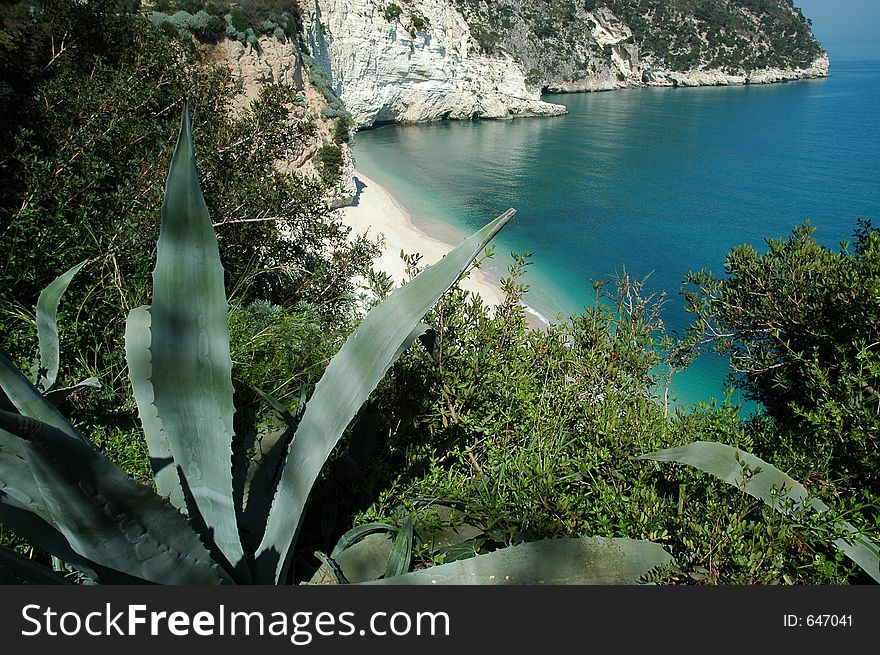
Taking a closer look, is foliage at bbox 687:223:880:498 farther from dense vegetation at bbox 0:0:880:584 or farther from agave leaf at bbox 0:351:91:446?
agave leaf at bbox 0:351:91:446

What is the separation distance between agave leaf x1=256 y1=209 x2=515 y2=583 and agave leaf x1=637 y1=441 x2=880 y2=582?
1033 mm

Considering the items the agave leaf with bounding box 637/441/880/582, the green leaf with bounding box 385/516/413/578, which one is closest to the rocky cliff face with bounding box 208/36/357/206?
the green leaf with bounding box 385/516/413/578

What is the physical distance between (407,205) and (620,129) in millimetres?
25267

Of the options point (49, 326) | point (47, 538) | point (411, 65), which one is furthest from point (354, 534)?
point (411, 65)

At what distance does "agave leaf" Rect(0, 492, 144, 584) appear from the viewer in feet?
5.23

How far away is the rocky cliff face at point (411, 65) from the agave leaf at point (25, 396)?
3121 centimetres

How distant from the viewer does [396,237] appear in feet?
63.8

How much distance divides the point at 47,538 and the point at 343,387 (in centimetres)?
98

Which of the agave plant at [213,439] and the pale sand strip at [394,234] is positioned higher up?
the agave plant at [213,439]

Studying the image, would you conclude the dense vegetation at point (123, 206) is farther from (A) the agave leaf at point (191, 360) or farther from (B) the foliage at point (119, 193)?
(A) the agave leaf at point (191, 360)

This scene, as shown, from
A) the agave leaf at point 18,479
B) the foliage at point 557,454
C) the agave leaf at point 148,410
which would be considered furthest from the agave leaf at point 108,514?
the foliage at point 557,454

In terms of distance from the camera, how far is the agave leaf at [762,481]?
1979mm

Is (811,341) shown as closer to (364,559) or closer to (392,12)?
(364,559)

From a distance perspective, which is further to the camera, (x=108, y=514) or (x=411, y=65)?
(x=411, y=65)
